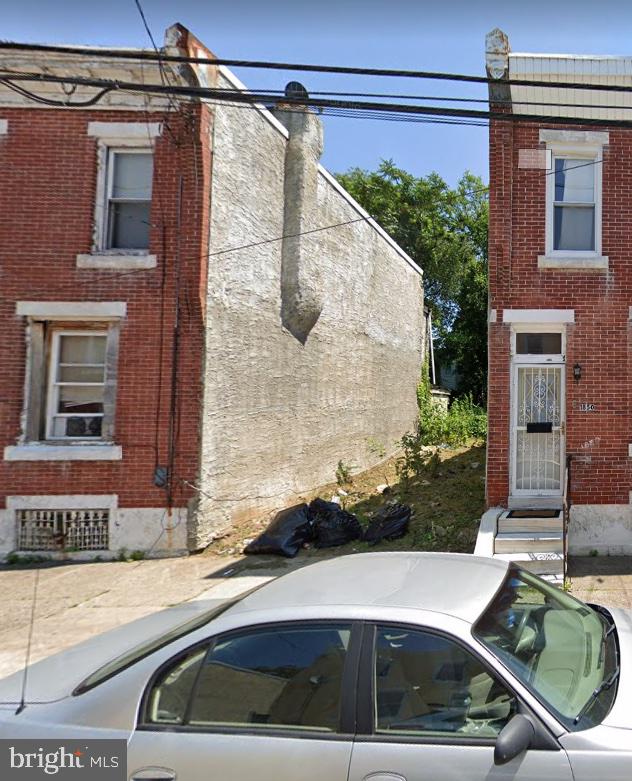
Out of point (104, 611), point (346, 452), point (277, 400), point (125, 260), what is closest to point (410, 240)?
point (346, 452)

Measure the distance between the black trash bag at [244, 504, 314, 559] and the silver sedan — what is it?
6.03m

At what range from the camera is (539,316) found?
870cm

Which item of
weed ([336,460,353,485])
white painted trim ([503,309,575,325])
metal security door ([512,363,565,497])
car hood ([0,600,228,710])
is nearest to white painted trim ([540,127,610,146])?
white painted trim ([503,309,575,325])

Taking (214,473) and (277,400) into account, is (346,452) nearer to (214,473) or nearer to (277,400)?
(277,400)

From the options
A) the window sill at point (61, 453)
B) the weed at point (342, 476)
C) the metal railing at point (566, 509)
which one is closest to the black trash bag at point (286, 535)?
the window sill at point (61, 453)

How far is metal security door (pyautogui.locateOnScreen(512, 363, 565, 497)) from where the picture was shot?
28.7ft

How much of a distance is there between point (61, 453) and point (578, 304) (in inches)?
321

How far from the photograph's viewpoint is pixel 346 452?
46.4 feet

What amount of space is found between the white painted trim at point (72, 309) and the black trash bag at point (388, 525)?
16.8 feet

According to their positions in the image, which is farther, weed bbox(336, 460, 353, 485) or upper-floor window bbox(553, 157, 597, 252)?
weed bbox(336, 460, 353, 485)

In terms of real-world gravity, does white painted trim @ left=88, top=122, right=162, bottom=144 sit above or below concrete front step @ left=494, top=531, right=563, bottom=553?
above

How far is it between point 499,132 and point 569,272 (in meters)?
2.39

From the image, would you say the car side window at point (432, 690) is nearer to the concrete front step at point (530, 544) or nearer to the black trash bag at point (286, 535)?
the concrete front step at point (530, 544)

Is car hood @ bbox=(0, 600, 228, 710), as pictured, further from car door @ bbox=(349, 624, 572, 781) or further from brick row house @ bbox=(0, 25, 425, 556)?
brick row house @ bbox=(0, 25, 425, 556)
